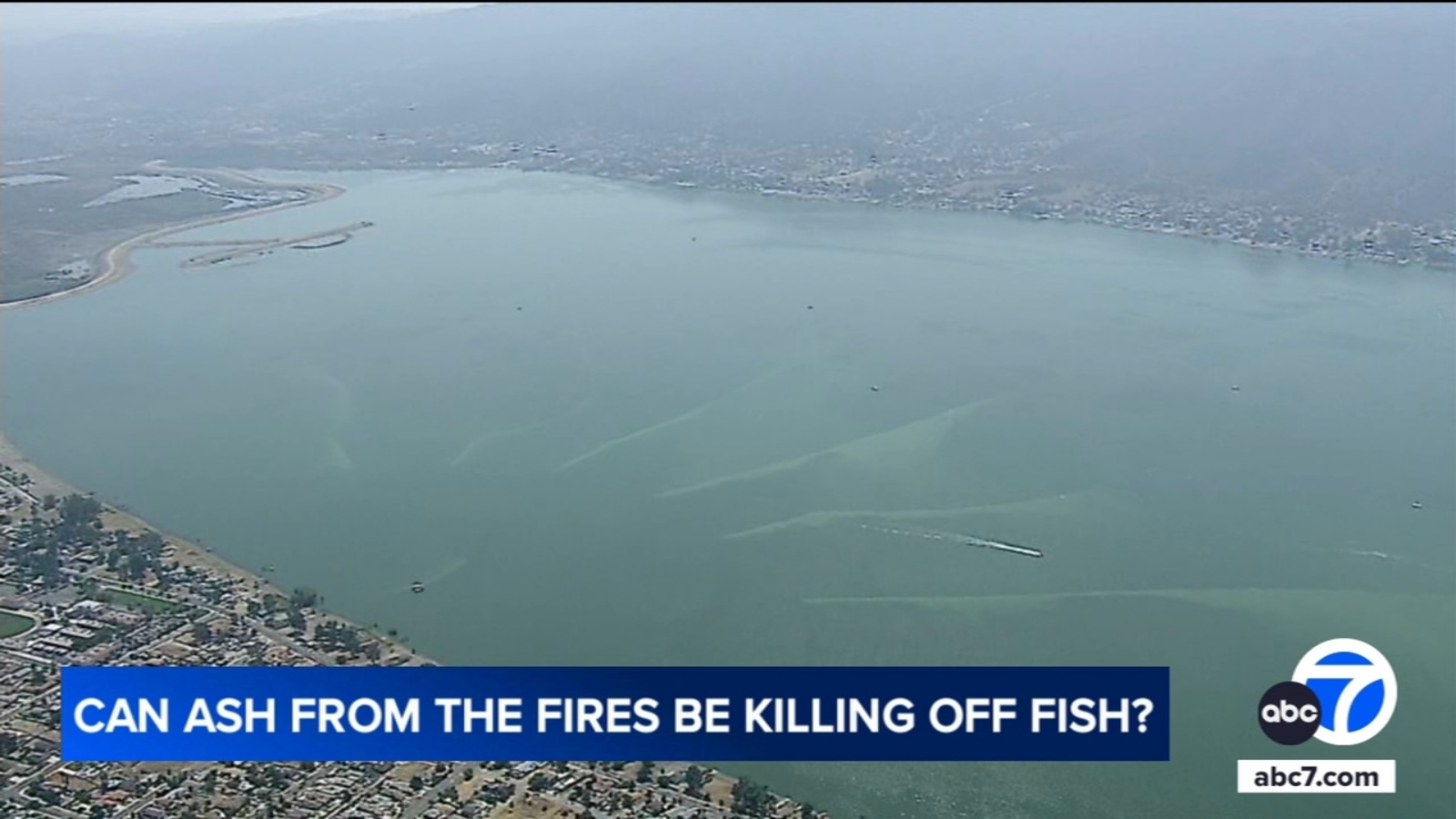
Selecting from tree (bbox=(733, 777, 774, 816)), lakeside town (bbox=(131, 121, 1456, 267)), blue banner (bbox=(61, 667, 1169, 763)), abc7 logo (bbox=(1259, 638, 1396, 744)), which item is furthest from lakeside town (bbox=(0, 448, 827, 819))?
lakeside town (bbox=(131, 121, 1456, 267))

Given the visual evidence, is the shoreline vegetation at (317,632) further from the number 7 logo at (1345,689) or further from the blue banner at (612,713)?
the number 7 logo at (1345,689)

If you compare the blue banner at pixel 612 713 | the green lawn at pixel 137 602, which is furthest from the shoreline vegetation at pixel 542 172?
the blue banner at pixel 612 713

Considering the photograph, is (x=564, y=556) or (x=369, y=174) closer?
(x=564, y=556)

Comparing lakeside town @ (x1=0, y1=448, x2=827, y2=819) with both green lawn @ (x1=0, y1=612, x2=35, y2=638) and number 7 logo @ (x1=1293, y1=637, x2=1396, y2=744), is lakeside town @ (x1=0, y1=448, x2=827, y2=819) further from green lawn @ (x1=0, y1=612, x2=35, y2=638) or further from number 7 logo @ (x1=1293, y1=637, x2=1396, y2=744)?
number 7 logo @ (x1=1293, y1=637, x2=1396, y2=744)

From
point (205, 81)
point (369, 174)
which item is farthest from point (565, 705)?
point (205, 81)

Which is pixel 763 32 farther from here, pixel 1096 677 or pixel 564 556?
pixel 1096 677

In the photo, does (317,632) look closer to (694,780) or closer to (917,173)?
(694,780)
